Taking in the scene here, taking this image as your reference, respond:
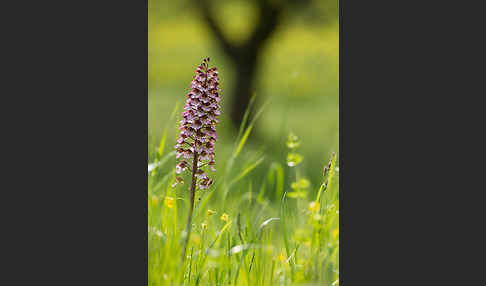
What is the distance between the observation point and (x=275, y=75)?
487cm

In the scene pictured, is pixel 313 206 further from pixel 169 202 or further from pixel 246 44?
pixel 246 44

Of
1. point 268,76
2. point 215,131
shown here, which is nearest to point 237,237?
point 215,131

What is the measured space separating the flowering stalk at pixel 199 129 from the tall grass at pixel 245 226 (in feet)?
0.36

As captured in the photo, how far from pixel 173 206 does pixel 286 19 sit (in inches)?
70.8

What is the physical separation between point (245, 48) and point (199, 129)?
3.35 feet

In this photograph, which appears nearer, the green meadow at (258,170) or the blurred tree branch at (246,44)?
the green meadow at (258,170)

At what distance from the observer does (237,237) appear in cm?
444

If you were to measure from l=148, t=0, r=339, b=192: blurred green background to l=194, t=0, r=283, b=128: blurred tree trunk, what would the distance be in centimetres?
4

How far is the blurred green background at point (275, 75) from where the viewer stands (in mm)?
4664

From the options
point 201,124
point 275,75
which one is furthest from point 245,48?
point 201,124

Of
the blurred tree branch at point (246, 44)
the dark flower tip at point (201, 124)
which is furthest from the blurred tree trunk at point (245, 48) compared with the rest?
the dark flower tip at point (201, 124)

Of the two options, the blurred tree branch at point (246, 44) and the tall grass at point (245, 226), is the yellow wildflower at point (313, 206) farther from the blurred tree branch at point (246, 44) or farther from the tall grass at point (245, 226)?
the blurred tree branch at point (246, 44)

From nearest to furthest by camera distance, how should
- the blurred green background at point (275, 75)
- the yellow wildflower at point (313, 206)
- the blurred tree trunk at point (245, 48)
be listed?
the yellow wildflower at point (313, 206), the blurred green background at point (275, 75), the blurred tree trunk at point (245, 48)
